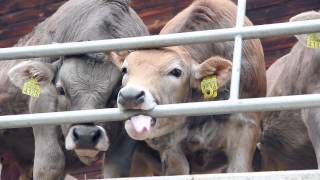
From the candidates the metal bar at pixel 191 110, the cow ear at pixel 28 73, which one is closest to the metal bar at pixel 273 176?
the metal bar at pixel 191 110

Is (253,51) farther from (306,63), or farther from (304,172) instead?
(304,172)

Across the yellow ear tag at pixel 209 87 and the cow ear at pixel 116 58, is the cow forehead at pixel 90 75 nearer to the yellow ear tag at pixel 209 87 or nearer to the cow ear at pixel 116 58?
the cow ear at pixel 116 58

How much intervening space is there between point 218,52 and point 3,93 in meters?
1.58

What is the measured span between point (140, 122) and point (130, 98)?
173mm

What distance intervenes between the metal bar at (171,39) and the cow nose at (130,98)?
25 cm

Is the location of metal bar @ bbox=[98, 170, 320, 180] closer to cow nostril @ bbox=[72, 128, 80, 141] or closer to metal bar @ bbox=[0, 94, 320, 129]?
metal bar @ bbox=[0, 94, 320, 129]

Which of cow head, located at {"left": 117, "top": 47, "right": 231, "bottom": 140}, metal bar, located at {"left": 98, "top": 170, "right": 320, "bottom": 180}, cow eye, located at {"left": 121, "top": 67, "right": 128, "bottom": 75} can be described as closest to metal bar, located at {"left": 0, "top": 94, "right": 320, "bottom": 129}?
metal bar, located at {"left": 98, "top": 170, "right": 320, "bottom": 180}

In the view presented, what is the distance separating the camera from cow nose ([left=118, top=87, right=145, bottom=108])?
6.18 metres

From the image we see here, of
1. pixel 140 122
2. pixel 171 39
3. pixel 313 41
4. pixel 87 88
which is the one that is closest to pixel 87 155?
pixel 87 88

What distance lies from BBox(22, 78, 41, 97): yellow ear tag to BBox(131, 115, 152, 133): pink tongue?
1024 mm

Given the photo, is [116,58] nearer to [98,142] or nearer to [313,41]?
[98,142]

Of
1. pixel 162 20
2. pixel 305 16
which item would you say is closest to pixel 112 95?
pixel 305 16

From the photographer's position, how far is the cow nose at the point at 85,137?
6780 mm

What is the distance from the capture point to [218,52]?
24.1ft
